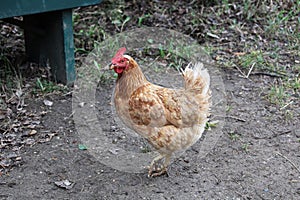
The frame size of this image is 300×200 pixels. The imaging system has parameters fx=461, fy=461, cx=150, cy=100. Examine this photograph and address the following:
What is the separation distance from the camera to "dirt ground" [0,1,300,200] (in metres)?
3.45

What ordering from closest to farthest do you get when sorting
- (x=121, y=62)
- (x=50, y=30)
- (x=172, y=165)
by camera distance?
(x=121, y=62) → (x=172, y=165) → (x=50, y=30)

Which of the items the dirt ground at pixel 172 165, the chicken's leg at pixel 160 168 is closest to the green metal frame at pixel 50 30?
the dirt ground at pixel 172 165

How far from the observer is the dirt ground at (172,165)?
3.45 meters

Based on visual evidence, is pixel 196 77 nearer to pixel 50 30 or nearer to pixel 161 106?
pixel 161 106

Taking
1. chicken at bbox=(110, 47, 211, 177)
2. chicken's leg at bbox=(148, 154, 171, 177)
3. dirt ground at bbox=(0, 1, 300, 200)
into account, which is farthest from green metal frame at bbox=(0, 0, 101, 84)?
chicken's leg at bbox=(148, 154, 171, 177)

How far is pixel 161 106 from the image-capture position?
3328 mm

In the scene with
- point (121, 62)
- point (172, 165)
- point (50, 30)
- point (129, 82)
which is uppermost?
point (121, 62)

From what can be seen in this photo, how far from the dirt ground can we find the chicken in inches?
15.1

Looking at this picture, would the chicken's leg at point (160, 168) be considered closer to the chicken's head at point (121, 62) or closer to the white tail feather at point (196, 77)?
the white tail feather at point (196, 77)

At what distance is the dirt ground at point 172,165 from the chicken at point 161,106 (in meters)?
0.38

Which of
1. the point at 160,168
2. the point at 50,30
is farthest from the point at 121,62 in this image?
the point at 50,30

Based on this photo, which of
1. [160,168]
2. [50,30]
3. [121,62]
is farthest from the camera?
[50,30]

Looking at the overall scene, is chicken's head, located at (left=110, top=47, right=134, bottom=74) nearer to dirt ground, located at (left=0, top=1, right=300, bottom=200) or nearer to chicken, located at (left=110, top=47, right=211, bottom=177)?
chicken, located at (left=110, top=47, right=211, bottom=177)

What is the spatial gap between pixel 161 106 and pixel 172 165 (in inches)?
26.9
